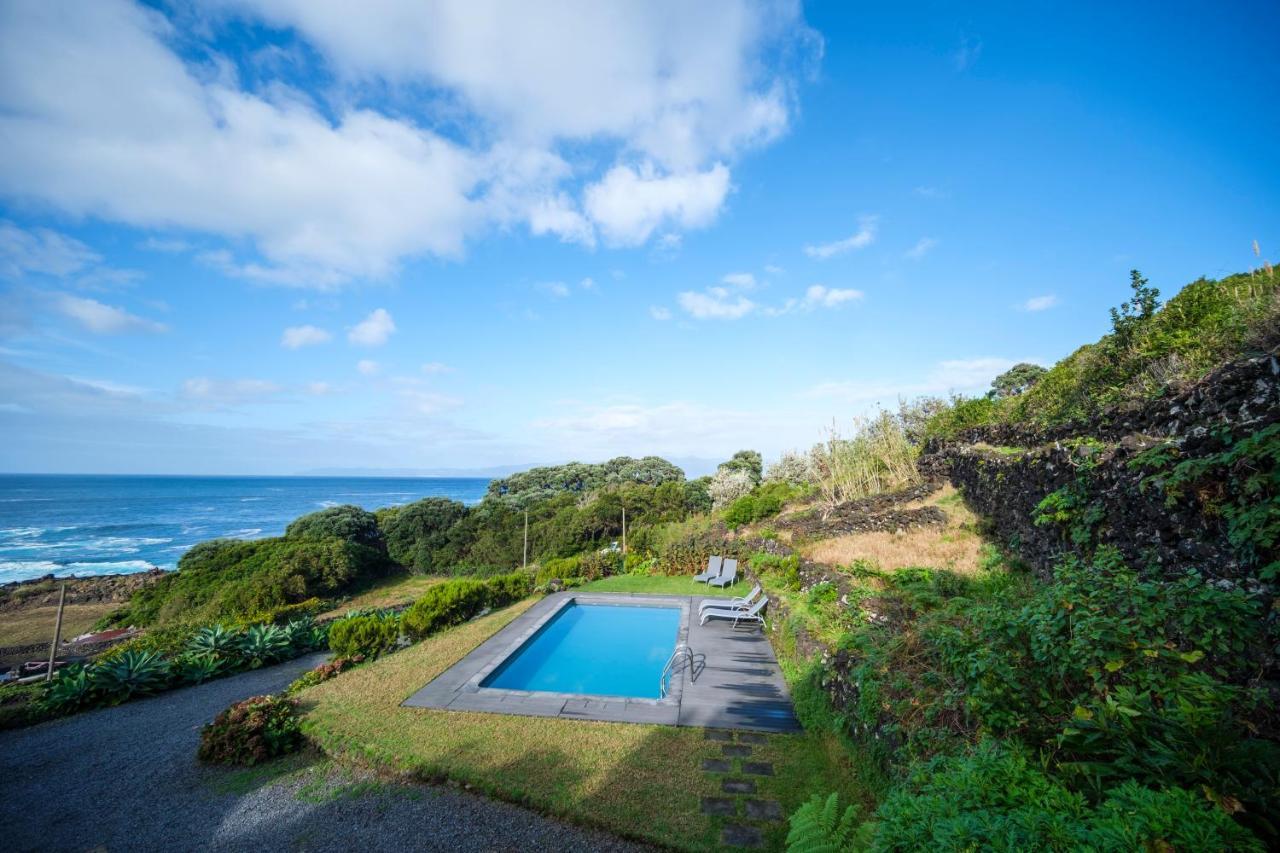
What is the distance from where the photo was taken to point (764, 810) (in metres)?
4.30

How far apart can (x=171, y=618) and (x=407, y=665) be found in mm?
17380

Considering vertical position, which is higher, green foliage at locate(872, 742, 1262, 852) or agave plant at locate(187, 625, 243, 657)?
green foliage at locate(872, 742, 1262, 852)

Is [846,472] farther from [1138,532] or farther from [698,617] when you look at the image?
[1138,532]

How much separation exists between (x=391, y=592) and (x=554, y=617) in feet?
57.8

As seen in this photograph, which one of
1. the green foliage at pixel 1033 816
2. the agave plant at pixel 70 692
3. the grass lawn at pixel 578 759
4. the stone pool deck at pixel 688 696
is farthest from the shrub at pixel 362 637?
the green foliage at pixel 1033 816

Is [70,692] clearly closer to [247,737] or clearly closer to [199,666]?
[199,666]

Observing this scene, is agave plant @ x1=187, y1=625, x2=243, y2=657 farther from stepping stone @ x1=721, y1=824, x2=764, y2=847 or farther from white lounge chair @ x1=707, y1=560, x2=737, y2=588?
white lounge chair @ x1=707, y1=560, x2=737, y2=588

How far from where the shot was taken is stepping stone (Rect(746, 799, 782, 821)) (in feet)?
13.8

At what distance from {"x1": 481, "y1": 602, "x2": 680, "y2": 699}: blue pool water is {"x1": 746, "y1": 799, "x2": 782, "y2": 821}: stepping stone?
9.36 feet

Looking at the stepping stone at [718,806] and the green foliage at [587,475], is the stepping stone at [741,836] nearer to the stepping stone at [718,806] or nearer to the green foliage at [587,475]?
the stepping stone at [718,806]

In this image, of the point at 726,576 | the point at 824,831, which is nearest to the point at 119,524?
the point at 726,576

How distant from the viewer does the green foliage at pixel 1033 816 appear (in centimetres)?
150

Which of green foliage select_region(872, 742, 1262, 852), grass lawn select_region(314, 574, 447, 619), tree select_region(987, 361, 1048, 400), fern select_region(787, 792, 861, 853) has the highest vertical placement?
tree select_region(987, 361, 1048, 400)

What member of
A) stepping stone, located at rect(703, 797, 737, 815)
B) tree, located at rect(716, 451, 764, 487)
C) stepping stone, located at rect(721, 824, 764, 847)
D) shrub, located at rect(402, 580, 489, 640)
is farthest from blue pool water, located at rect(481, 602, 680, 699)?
tree, located at rect(716, 451, 764, 487)
